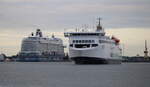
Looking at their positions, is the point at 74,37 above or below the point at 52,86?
above

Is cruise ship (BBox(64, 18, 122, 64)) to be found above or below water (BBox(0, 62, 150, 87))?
above

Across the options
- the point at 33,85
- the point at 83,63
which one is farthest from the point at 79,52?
the point at 33,85

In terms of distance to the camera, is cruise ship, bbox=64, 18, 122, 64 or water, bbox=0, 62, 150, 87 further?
cruise ship, bbox=64, 18, 122, 64

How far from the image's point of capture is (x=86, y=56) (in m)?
108

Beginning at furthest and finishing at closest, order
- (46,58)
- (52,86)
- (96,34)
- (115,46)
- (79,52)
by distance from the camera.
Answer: (46,58) → (115,46) → (96,34) → (79,52) → (52,86)

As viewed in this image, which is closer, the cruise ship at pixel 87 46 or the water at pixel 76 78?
the water at pixel 76 78

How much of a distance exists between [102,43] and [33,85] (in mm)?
59748

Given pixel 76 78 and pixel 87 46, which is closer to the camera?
pixel 76 78

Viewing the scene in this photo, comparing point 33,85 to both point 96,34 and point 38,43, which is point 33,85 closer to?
point 96,34

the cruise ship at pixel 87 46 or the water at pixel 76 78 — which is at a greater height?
the cruise ship at pixel 87 46

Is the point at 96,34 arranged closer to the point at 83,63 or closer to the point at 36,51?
the point at 83,63

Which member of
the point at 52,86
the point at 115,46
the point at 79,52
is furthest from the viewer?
the point at 115,46

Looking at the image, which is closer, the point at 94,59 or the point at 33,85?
the point at 33,85

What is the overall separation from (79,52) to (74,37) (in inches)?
240
